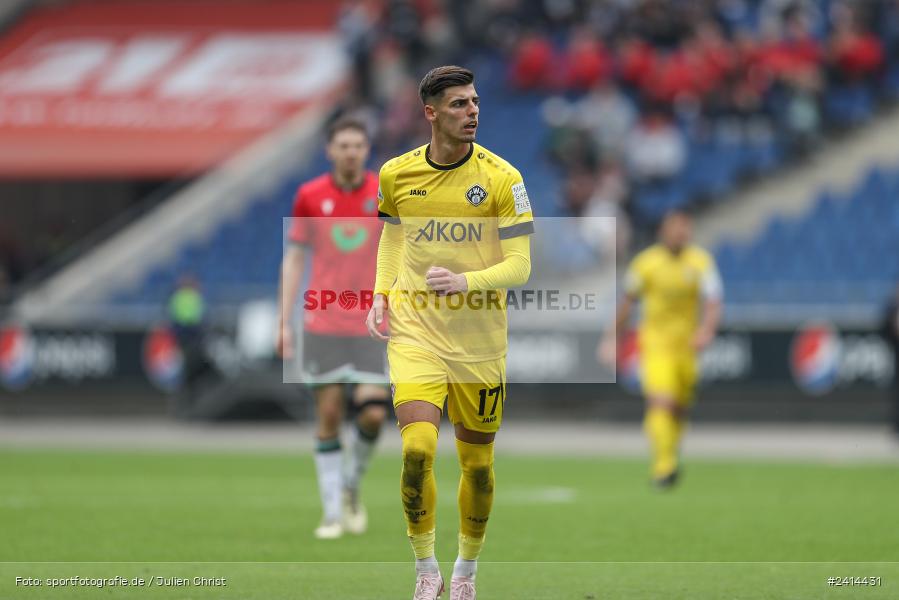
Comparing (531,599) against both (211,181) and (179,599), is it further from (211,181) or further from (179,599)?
(211,181)

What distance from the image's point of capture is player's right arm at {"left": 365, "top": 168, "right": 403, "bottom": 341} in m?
7.81

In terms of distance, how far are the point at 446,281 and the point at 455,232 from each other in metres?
0.45

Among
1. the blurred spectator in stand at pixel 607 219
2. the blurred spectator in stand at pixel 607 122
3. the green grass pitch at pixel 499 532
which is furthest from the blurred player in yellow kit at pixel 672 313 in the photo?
the blurred spectator in stand at pixel 607 122

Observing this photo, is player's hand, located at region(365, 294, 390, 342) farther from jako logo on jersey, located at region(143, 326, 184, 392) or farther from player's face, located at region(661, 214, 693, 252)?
jako logo on jersey, located at region(143, 326, 184, 392)

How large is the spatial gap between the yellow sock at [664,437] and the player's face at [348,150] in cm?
489

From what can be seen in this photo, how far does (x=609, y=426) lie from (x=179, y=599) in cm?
1535

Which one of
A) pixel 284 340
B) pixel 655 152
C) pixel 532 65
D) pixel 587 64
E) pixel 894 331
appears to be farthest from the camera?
pixel 532 65

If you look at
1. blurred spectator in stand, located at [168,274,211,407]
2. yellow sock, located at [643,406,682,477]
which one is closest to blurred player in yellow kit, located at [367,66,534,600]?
yellow sock, located at [643,406,682,477]

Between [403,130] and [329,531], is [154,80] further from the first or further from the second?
[329,531]

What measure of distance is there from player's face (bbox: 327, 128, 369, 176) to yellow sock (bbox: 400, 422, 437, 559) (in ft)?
11.5

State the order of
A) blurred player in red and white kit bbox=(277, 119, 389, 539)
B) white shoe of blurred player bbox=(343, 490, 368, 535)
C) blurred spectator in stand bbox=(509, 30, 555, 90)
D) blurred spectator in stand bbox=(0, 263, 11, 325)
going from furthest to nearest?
blurred spectator in stand bbox=(509, 30, 555, 90)
blurred spectator in stand bbox=(0, 263, 11, 325)
white shoe of blurred player bbox=(343, 490, 368, 535)
blurred player in red and white kit bbox=(277, 119, 389, 539)

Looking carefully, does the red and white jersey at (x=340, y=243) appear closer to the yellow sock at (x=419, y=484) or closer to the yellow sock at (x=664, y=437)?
the yellow sock at (x=419, y=484)

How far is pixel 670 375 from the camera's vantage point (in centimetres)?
1468

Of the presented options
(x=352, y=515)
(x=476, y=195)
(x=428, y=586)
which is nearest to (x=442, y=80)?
(x=476, y=195)
